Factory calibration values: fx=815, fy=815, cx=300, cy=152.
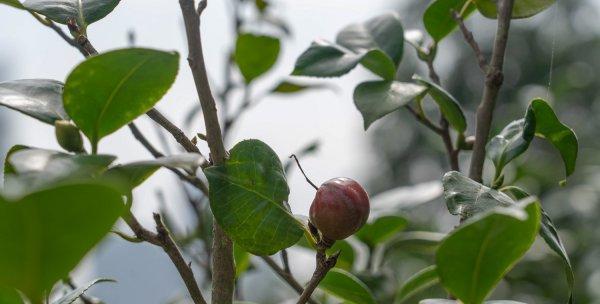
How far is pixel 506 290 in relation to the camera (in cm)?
232

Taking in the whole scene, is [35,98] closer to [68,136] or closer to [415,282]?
[68,136]

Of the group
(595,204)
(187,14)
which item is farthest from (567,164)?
(595,204)

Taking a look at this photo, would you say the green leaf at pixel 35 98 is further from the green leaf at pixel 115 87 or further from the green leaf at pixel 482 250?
the green leaf at pixel 482 250

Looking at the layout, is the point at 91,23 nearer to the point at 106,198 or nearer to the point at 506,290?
the point at 106,198

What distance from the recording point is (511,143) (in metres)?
Answer: 0.75

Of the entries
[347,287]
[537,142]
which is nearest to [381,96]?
[347,287]

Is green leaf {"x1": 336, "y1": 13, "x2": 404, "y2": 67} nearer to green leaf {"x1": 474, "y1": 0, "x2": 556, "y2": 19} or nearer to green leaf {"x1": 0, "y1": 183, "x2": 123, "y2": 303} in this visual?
green leaf {"x1": 474, "y1": 0, "x2": 556, "y2": 19}

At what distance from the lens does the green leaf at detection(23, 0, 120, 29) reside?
0.71m

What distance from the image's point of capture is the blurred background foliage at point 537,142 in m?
2.28

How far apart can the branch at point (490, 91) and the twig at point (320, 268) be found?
0.24m

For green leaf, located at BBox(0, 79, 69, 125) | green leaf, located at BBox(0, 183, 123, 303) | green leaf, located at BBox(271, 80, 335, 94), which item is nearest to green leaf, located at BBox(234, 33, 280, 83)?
green leaf, located at BBox(271, 80, 335, 94)

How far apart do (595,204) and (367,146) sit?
803 cm

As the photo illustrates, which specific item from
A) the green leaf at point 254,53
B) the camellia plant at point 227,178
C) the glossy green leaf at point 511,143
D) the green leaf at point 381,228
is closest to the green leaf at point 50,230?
the camellia plant at point 227,178

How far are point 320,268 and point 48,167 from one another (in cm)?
23
